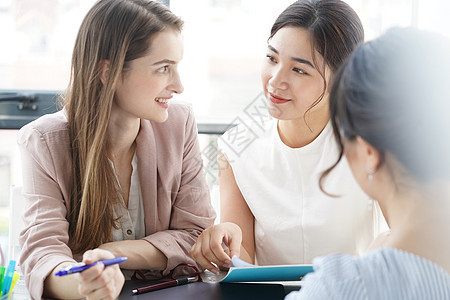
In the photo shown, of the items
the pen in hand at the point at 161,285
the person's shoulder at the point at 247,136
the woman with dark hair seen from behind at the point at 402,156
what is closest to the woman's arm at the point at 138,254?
Answer: the pen in hand at the point at 161,285

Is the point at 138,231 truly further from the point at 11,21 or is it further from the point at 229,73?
the point at 11,21

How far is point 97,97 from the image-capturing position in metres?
1.36

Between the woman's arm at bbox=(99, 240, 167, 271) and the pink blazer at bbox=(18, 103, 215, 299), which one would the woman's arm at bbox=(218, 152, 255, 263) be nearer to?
the pink blazer at bbox=(18, 103, 215, 299)

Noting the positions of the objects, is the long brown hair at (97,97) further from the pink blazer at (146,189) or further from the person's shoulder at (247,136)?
the person's shoulder at (247,136)

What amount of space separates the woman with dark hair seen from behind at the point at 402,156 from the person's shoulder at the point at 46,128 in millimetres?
768

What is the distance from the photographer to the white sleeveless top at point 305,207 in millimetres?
1572

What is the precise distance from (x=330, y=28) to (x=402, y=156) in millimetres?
720

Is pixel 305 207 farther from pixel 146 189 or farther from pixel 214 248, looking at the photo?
pixel 146 189

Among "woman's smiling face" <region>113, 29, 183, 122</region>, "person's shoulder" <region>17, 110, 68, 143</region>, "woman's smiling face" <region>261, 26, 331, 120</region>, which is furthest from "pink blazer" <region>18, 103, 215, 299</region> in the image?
"woman's smiling face" <region>261, 26, 331, 120</region>

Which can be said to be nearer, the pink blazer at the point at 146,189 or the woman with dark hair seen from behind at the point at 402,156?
the woman with dark hair seen from behind at the point at 402,156

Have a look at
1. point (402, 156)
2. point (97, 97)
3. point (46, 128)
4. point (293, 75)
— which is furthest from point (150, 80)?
point (402, 156)

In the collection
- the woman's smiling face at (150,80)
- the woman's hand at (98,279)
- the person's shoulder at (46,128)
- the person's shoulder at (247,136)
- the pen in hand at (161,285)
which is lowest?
the pen in hand at (161,285)

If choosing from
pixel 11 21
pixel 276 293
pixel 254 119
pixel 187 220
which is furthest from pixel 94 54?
pixel 11 21

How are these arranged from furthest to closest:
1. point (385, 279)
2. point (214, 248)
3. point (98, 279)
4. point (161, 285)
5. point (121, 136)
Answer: point (121, 136)
point (214, 248)
point (161, 285)
point (98, 279)
point (385, 279)
